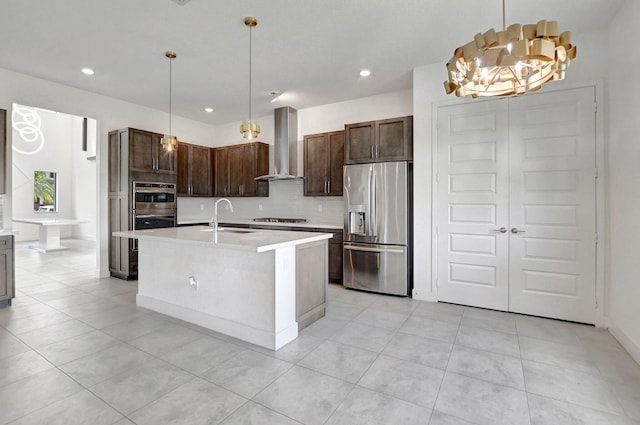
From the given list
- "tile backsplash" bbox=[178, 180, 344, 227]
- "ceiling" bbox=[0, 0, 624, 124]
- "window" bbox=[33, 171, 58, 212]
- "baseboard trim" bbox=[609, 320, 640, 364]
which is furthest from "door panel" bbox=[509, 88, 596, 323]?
"window" bbox=[33, 171, 58, 212]

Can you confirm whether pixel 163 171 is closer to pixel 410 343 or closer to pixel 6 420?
pixel 6 420

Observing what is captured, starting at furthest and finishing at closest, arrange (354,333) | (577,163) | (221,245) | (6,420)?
1. (577,163)
2. (354,333)
3. (221,245)
4. (6,420)

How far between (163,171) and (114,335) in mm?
3260

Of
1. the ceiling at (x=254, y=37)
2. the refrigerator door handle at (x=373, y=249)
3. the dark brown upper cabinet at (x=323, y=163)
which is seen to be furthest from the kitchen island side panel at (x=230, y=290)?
the dark brown upper cabinet at (x=323, y=163)

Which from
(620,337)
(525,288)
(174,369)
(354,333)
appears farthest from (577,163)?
(174,369)

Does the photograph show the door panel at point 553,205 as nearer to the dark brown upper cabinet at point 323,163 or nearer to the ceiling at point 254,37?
the ceiling at point 254,37

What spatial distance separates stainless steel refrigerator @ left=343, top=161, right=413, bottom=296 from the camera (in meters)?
4.16

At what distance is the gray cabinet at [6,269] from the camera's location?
12.1 feet

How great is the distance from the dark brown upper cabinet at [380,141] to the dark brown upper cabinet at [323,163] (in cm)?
47

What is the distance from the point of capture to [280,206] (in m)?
6.14

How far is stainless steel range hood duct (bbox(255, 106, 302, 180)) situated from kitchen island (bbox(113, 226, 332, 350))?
8.27 feet

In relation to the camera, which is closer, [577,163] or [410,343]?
[410,343]

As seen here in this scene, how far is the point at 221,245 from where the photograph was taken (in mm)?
2512

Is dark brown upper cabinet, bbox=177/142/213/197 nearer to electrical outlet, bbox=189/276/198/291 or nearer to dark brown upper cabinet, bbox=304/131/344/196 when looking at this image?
dark brown upper cabinet, bbox=304/131/344/196
